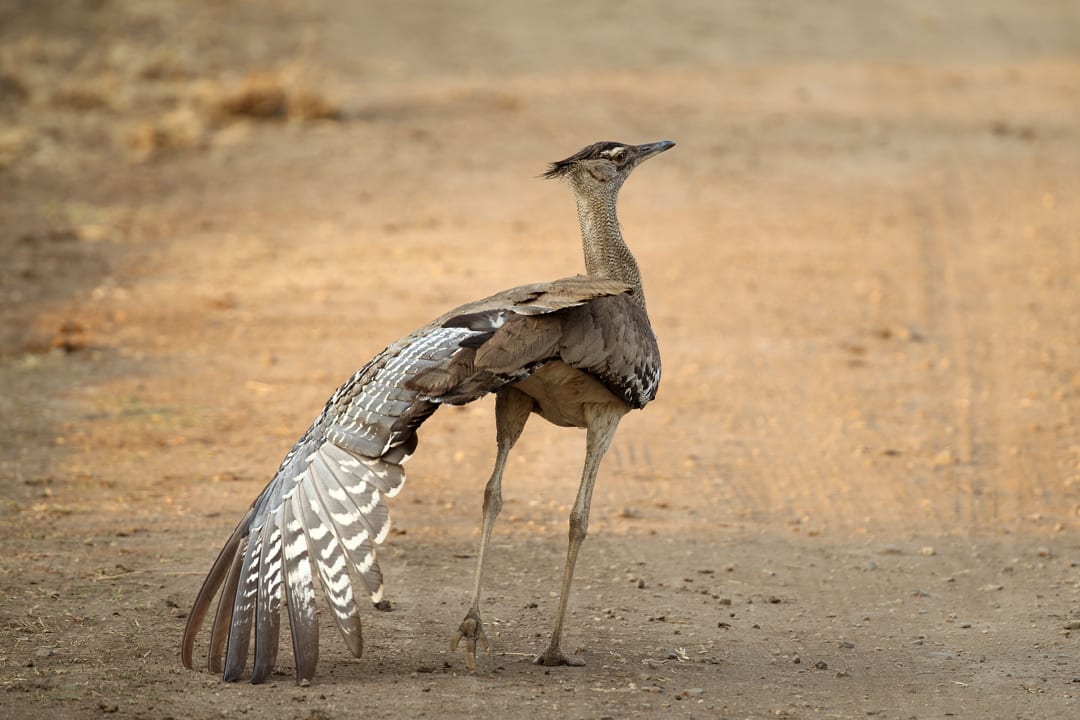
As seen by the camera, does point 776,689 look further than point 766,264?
No

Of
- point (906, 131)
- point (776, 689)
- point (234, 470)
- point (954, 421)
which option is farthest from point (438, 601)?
point (906, 131)

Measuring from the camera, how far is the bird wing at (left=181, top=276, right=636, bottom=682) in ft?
15.5

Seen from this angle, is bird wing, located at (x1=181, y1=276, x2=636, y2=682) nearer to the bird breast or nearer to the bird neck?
the bird breast

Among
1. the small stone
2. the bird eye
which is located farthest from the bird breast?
the small stone

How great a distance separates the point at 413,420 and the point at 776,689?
5.57 feet

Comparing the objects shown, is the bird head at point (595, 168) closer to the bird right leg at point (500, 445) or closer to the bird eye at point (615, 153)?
the bird eye at point (615, 153)

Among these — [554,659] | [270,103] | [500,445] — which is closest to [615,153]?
[500,445]

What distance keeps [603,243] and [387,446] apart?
1749 millimetres

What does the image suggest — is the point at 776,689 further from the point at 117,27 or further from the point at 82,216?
the point at 117,27

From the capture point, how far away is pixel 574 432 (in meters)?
8.76

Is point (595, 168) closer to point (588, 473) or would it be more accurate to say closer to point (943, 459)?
point (588, 473)

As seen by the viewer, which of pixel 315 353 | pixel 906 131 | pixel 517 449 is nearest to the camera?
pixel 517 449

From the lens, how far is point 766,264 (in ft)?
40.1

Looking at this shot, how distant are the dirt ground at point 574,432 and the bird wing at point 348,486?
28cm
